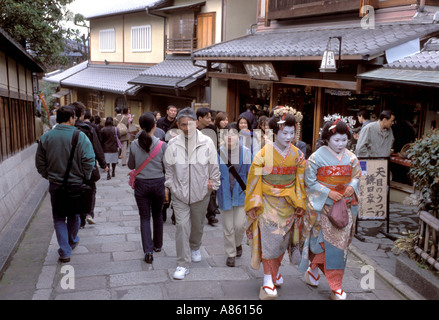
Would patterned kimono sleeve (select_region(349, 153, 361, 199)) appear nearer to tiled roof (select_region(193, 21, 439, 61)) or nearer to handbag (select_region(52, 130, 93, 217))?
handbag (select_region(52, 130, 93, 217))

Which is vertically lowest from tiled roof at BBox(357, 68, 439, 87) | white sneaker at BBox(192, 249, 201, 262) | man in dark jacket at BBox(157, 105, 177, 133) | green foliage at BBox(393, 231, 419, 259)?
white sneaker at BBox(192, 249, 201, 262)

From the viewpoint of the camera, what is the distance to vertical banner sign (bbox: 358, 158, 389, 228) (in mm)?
7023

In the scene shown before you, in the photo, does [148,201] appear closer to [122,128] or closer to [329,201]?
[329,201]

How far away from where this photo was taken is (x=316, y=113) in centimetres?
1120

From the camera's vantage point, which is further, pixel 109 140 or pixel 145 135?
pixel 109 140

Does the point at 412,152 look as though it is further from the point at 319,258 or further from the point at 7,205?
the point at 7,205

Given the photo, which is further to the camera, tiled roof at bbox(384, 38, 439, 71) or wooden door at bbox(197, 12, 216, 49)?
wooden door at bbox(197, 12, 216, 49)

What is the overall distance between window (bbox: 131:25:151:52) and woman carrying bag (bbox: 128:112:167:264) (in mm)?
18195

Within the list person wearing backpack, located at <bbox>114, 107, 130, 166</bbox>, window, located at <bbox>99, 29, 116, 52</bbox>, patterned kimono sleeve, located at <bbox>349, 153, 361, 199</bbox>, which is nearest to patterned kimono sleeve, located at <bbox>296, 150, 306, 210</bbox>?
patterned kimono sleeve, located at <bbox>349, 153, 361, 199</bbox>

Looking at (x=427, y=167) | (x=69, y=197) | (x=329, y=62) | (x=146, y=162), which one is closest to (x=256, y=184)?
(x=146, y=162)

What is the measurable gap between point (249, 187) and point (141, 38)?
798 inches

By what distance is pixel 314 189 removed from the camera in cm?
468
